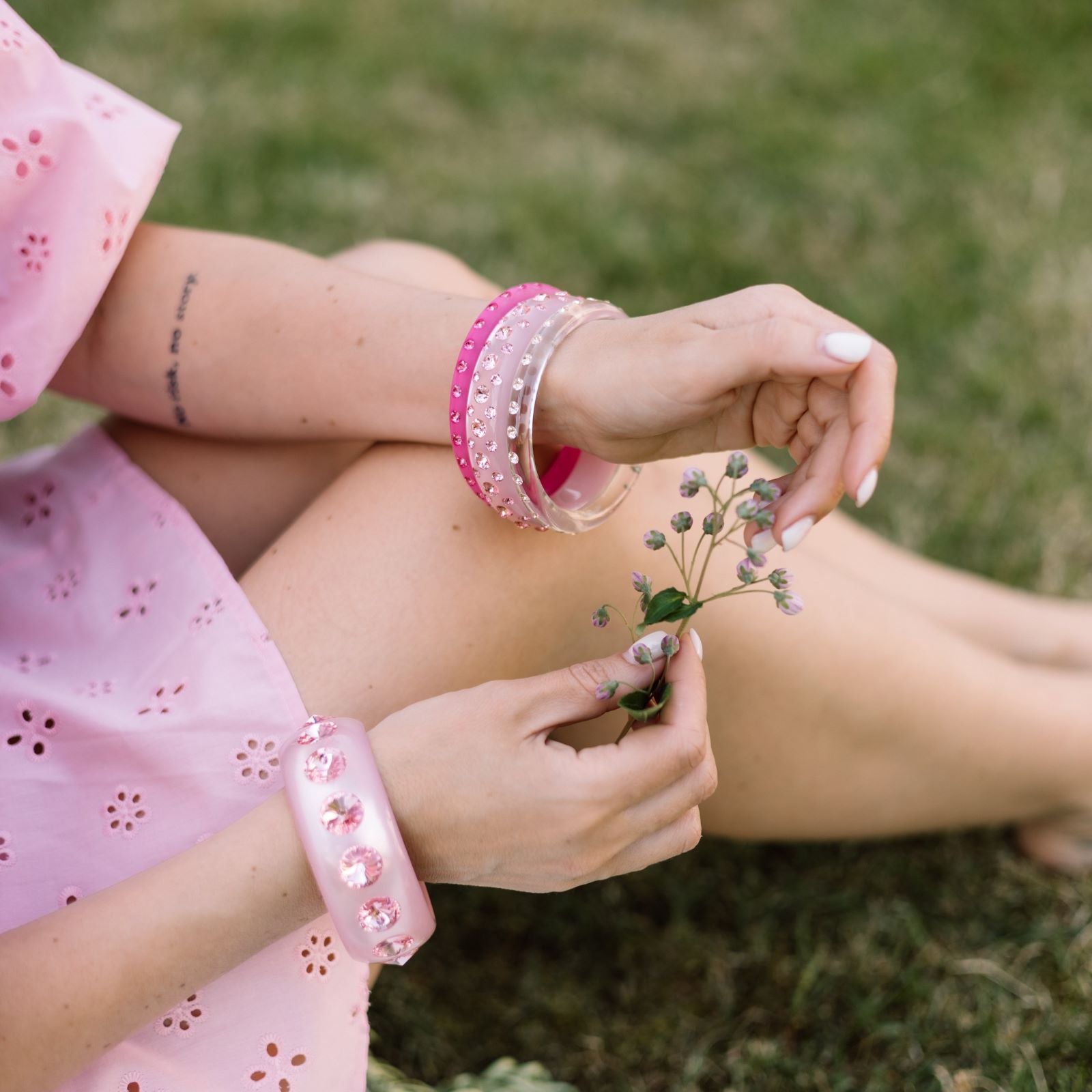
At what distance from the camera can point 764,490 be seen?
3.10 ft

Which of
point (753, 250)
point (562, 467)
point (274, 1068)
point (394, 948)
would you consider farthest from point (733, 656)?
point (753, 250)

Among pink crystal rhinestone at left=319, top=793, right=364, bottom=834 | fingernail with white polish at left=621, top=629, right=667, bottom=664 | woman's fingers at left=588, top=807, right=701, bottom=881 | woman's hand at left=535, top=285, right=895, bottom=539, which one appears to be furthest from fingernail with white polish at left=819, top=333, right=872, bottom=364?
pink crystal rhinestone at left=319, top=793, right=364, bottom=834

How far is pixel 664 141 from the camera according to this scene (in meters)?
3.21

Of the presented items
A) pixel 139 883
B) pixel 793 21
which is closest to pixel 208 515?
pixel 139 883

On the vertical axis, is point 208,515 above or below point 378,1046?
above

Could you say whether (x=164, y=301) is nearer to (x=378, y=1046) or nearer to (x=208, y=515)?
(x=208, y=515)

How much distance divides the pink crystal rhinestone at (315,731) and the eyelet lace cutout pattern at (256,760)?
9cm

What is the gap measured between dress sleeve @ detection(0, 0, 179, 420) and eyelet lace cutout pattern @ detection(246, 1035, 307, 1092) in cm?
67

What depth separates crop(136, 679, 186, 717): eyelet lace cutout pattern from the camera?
1084mm

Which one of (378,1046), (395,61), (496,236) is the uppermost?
(395,61)

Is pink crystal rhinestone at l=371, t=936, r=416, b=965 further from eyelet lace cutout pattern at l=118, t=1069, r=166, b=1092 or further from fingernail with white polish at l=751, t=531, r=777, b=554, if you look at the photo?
fingernail with white polish at l=751, t=531, r=777, b=554

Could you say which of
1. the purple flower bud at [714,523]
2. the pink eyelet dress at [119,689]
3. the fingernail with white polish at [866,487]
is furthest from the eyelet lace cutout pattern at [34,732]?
the fingernail with white polish at [866,487]

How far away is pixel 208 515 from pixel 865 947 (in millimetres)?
1044

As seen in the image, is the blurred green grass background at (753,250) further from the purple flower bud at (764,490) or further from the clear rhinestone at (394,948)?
the purple flower bud at (764,490)
